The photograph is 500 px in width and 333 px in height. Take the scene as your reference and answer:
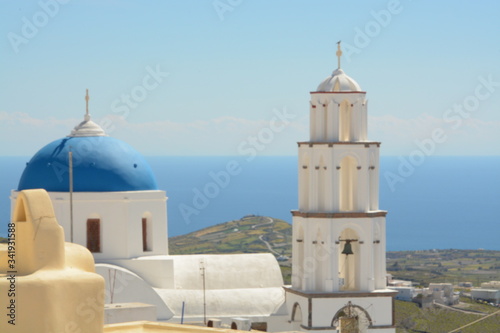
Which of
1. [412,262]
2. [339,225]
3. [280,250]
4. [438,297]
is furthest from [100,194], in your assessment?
[412,262]

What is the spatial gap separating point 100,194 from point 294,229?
4.91m

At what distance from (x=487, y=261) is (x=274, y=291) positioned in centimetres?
5358

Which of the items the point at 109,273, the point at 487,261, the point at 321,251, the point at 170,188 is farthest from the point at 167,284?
the point at 170,188

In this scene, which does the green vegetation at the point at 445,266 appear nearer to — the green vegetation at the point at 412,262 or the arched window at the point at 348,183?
the green vegetation at the point at 412,262

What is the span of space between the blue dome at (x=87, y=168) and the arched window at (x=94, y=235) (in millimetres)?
813

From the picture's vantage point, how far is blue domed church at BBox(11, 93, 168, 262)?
98.7ft

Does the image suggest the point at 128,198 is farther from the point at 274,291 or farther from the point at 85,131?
the point at 274,291

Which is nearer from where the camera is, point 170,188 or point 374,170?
point 374,170

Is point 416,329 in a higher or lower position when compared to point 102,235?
lower

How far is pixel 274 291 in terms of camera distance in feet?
101

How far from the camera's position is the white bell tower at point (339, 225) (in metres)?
29.1

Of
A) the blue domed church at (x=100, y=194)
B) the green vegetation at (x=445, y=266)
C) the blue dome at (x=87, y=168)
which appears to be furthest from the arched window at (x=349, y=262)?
the green vegetation at (x=445, y=266)

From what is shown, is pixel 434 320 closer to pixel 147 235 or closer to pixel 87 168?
pixel 147 235

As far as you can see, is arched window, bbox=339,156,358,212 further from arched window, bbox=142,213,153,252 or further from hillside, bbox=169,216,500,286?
hillside, bbox=169,216,500,286
